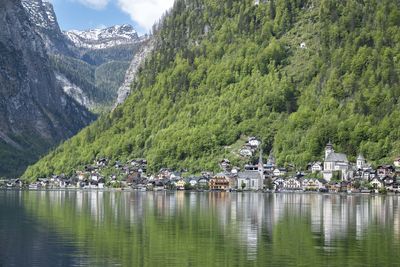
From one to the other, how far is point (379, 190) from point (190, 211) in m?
82.9

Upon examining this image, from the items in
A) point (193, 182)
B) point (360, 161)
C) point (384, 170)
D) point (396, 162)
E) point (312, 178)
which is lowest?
point (193, 182)

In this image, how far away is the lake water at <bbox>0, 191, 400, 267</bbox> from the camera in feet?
167

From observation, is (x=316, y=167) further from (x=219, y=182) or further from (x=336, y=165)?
(x=219, y=182)

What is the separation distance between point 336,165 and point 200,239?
402 ft

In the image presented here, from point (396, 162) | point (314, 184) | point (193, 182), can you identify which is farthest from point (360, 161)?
point (193, 182)

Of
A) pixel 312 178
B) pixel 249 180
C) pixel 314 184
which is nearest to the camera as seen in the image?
pixel 314 184

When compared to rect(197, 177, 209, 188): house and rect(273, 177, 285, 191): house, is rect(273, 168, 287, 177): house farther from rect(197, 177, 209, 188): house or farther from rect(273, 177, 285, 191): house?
rect(197, 177, 209, 188): house

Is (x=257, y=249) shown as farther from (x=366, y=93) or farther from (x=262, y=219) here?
(x=366, y=93)

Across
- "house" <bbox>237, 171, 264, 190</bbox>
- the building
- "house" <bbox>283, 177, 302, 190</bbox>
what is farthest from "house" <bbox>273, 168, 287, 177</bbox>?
"house" <bbox>237, 171, 264, 190</bbox>

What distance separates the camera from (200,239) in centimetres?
6178

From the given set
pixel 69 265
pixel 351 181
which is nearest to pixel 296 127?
pixel 351 181

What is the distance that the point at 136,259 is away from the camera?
5088cm

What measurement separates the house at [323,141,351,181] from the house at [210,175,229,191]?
2669cm

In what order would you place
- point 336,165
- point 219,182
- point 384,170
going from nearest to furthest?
→ point 384,170 < point 336,165 < point 219,182
